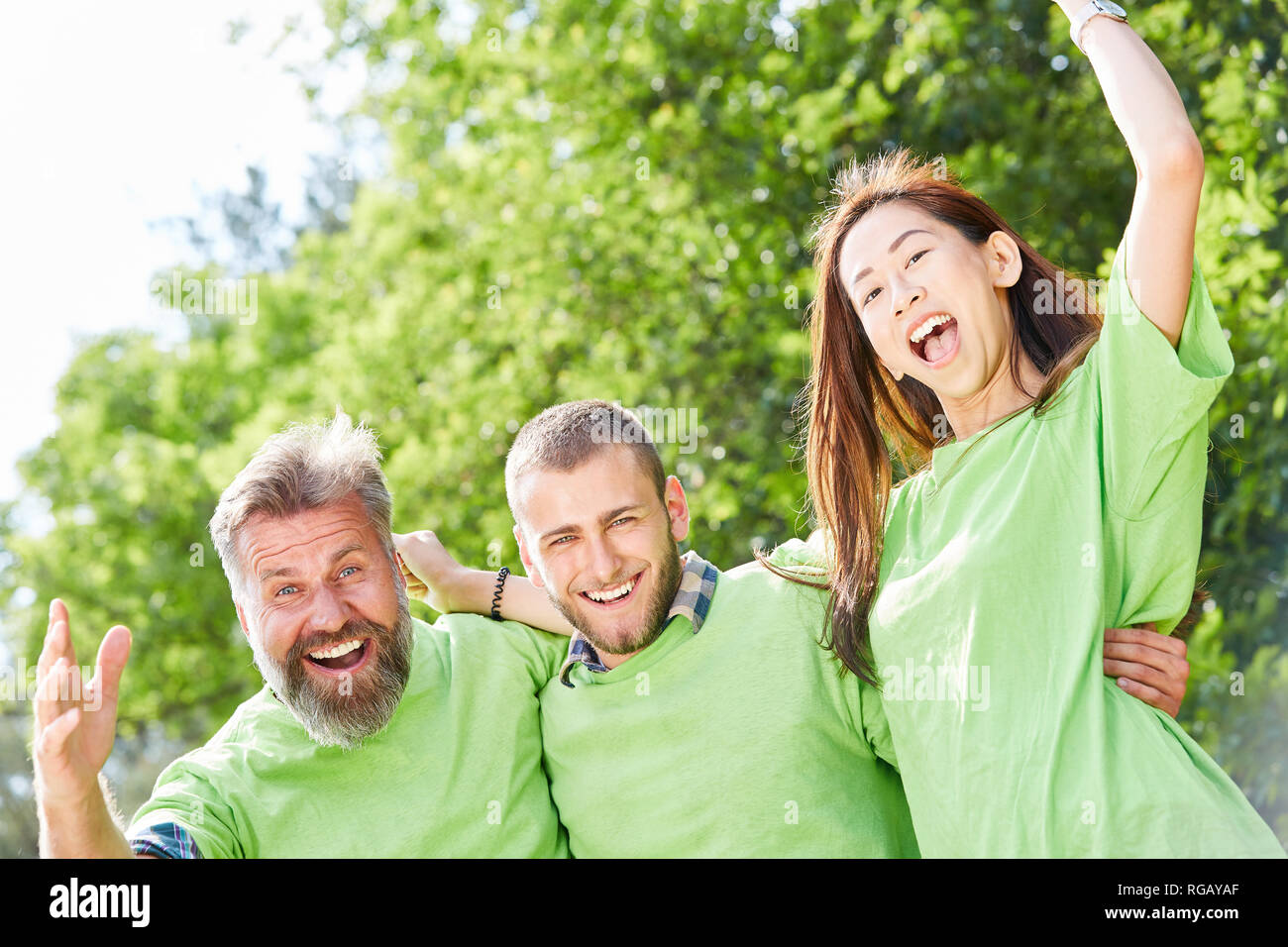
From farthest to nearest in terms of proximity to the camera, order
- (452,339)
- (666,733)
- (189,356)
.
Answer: (189,356)
(452,339)
(666,733)

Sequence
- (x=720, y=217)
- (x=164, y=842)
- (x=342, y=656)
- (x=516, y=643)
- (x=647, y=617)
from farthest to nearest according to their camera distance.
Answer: (x=720, y=217), (x=516, y=643), (x=342, y=656), (x=647, y=617), (x=164, y=842)

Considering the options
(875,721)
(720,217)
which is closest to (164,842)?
(875,721)

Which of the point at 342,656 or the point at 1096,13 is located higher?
the point at 1096,13

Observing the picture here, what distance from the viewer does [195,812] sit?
2.41 m

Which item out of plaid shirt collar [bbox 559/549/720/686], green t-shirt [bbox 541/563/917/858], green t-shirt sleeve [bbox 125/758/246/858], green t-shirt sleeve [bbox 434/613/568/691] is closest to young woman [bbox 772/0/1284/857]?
green t-shirt [bbox 541/563/917/858]

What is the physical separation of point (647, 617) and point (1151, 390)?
105 cm

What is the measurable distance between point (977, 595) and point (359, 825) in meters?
1.32

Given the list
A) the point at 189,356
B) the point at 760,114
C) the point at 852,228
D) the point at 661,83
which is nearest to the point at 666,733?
the point at 852,228

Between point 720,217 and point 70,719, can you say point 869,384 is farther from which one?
point 720,217

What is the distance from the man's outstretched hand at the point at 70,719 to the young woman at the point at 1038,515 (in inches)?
52.6

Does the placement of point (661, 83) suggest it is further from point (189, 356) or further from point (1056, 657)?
point (189, 356)

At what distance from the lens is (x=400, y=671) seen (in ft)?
8.57

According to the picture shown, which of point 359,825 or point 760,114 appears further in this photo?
point 760,114

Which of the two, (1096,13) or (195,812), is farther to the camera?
(195,812)
